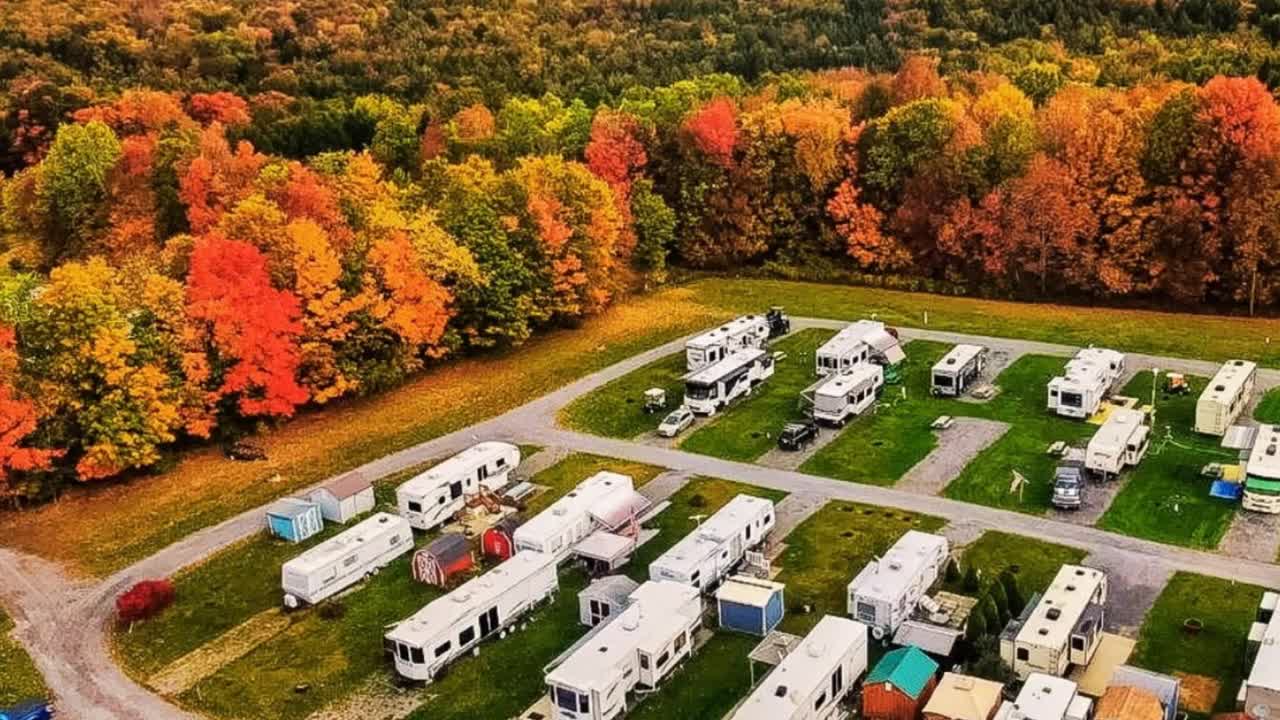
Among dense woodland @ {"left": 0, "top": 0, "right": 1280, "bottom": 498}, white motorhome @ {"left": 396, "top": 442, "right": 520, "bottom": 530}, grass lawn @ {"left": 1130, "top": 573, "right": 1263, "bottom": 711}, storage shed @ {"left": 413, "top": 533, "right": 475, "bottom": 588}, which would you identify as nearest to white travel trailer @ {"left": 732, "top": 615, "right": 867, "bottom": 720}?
grass lawn @ {"left": 1130, "top": 573, "right": 1263, "bottom": 711}

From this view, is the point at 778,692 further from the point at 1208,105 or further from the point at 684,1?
the point at 684,1

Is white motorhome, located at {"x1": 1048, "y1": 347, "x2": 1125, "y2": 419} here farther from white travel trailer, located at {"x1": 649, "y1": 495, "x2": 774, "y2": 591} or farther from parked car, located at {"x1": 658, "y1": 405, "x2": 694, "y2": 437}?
white travel trailer, located at {"x1": 649, "y1": 495, "x2": 774, "y2": 591}

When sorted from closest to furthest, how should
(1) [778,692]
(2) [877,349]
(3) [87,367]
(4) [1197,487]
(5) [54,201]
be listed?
(1) [778,692], (4) [1197,487], (3) [87,367], (2) [877,349], (5) [54,201]

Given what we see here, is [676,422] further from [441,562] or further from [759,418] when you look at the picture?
[441,562]

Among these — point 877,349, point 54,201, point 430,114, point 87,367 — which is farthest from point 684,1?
point 87,367

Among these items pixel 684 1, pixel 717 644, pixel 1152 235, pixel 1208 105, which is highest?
pixel 684 1
